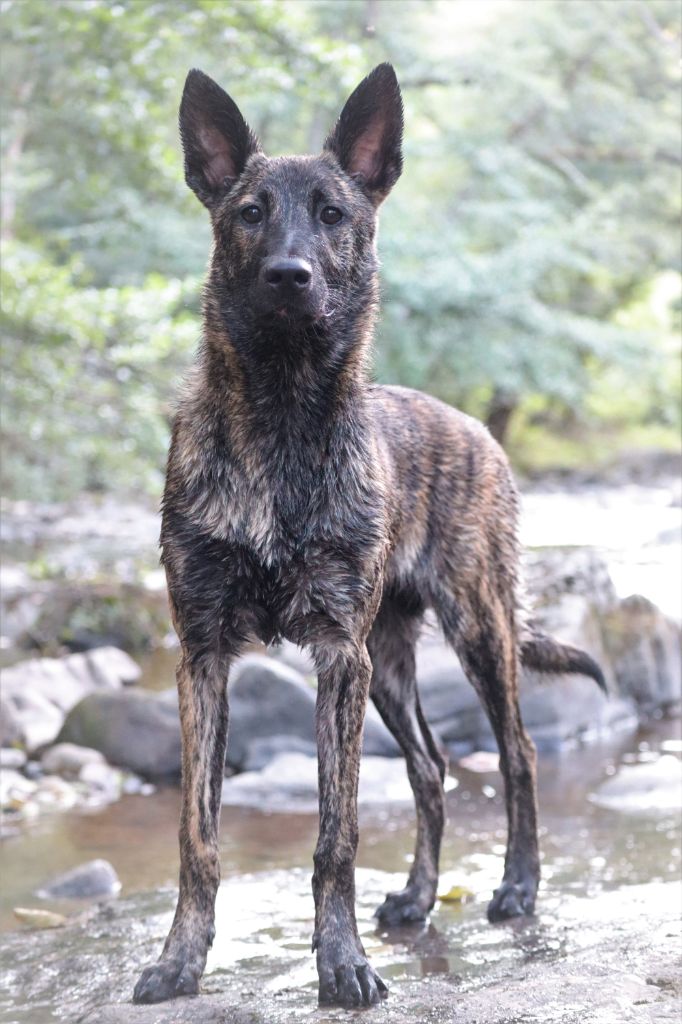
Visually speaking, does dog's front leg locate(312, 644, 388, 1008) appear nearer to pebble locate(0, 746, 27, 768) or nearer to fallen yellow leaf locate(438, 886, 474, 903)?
fallen yellow leaf locate(438, 886, 474, 903)

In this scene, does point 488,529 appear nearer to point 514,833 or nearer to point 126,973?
point 514,833

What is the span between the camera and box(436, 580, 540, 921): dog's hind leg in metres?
5.02

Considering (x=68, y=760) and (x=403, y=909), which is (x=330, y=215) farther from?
(x=68, y=760)

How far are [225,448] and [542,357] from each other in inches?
663

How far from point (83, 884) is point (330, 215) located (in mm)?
3204

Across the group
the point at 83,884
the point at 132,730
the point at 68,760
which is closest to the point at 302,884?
the point at 83,884

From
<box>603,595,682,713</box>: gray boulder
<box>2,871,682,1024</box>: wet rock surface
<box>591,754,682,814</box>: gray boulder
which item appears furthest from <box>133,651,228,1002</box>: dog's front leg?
<box>603,595,682,713</box>: gray boulder

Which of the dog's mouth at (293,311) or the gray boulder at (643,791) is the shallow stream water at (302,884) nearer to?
the gray boulder at (643,791)

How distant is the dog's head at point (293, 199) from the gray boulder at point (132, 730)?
13.9ft

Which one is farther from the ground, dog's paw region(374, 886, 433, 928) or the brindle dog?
the brindle dog

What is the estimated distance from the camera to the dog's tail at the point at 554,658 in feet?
18.3

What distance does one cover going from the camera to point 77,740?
8.03 metres

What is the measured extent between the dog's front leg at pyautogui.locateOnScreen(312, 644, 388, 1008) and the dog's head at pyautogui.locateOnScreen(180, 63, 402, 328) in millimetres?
1088

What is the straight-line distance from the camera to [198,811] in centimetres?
390
